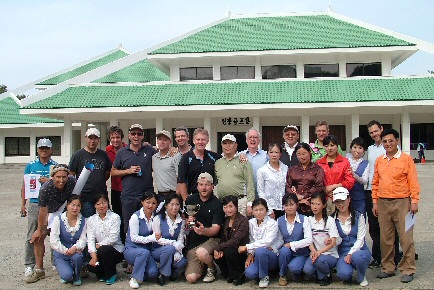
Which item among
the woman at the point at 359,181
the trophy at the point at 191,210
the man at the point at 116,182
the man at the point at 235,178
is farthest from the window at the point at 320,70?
the trophy at the point at 191,210

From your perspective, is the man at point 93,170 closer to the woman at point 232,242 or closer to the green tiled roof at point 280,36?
the woman at point 232,242

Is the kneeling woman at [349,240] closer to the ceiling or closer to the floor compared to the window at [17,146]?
closer to the floor

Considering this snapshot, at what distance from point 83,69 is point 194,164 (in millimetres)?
29015

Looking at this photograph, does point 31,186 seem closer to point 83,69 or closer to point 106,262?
point 106,262

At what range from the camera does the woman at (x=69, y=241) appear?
5801 millimetres

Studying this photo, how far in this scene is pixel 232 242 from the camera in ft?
18.9

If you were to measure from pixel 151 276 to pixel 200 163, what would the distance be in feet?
5.17

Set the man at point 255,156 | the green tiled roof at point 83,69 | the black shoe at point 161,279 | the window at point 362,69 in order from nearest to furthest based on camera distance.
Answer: the black shoe at point 161,279
the man at point 255,156
the window at point 362,69
the green tiled roof at point 83,69

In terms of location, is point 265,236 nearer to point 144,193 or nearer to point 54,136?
point 144,193

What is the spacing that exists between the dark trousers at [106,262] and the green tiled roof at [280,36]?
753 inches

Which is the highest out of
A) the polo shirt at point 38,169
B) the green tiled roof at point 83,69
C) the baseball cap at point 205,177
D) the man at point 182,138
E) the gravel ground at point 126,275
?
the green tiled roof at point 83,69

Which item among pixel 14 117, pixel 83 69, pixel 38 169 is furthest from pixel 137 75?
pixel 38 169

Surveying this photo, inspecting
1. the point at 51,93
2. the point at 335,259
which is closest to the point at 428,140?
the point at 51,93

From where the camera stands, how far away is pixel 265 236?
5.78 m
